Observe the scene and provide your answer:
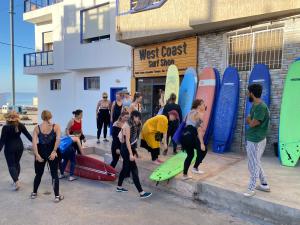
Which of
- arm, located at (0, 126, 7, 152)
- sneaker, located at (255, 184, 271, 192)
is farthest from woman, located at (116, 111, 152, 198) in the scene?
arm, located at (0, 126, 7, 152)

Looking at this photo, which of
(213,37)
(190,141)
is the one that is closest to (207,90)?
(213,37)

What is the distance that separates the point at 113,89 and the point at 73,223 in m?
10.1

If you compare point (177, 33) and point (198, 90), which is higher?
point (177, 33)

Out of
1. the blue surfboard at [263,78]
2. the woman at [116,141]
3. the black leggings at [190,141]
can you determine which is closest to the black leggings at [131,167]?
the woman at [116,141]

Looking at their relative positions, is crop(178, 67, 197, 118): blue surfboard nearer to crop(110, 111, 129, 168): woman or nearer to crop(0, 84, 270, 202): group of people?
crop(0, 84, 270, 202): group of people

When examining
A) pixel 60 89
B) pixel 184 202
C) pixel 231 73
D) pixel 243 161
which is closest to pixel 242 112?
pixel 231 73

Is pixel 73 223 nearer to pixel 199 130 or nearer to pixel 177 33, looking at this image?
pixel 199 130

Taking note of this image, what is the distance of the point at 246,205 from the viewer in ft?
14.5

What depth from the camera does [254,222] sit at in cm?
424

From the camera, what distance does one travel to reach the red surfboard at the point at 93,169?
6.38 m

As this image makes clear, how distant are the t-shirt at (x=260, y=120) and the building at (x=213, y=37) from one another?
10.5ft

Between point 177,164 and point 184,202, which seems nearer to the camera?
point 184,202

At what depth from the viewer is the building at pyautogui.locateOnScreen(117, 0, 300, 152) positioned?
698 cm

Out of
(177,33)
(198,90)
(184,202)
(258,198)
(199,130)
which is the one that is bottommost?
(184,202)
